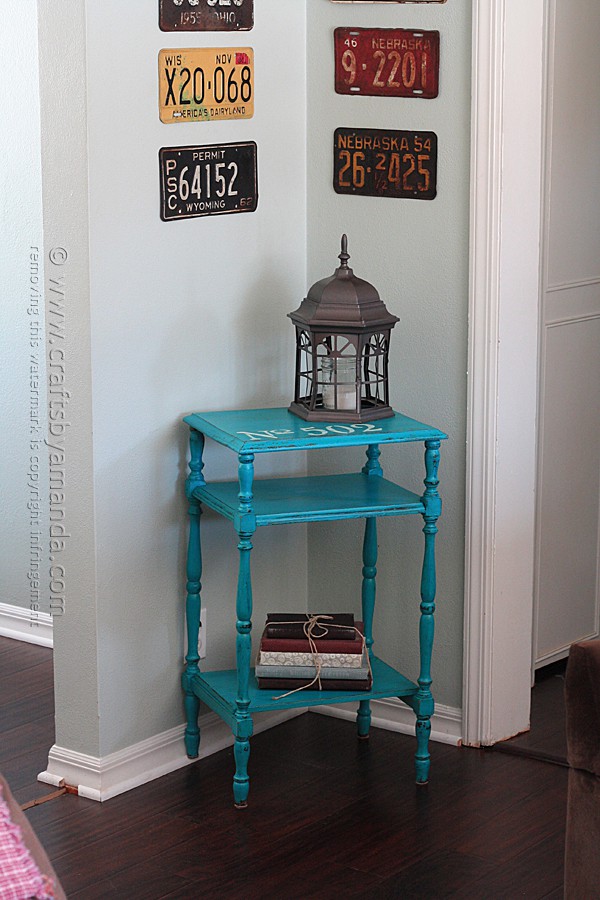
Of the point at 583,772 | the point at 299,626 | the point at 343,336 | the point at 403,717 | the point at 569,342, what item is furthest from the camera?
the point at 569,342

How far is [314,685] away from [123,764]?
0.50 metres

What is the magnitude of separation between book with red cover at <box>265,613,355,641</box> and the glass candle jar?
1.74 ft

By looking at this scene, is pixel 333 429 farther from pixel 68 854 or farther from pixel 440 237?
pixel 68 854

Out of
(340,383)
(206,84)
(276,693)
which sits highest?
(206,84)

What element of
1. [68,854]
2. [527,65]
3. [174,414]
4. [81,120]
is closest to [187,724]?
[68,854]

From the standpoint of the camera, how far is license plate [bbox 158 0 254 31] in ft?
9.50

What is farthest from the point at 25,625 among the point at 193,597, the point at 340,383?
the point at 340,383

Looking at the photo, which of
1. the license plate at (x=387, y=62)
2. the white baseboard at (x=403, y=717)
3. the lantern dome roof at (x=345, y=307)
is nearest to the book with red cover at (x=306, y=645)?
the white baseboard at (x=403, y=717)

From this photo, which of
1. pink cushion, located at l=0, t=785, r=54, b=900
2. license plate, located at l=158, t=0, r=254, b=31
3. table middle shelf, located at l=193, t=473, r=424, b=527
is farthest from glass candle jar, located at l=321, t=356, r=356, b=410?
pink cushion, located at l=0, t=785, r=54, b=900

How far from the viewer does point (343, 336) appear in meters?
2.96

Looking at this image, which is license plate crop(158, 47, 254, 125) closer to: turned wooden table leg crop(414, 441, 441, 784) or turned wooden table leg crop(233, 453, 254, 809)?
turned wooden table leg crop(233, 453, 254, 809)

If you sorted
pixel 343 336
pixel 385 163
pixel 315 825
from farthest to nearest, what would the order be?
pixel 385 163 → pixel 343 336 → pixel 315 825

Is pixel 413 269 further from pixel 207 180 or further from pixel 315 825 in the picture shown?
pixel 315 825

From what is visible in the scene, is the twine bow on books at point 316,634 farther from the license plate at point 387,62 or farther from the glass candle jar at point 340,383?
the license plate at point 387,62
